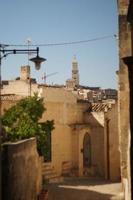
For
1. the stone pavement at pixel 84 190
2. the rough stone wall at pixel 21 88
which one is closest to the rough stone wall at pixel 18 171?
the stone pavement at pixel 84 190

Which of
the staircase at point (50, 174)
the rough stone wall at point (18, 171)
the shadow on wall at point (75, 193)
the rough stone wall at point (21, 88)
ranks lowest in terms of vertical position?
the shadow on wall at point (75, 193)

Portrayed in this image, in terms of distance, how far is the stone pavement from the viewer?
73.4 ft

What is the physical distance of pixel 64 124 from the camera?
101ft

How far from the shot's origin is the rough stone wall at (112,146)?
29.8 meters

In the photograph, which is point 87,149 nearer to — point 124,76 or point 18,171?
point 124,76

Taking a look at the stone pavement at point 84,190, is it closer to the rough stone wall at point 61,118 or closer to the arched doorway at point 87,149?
the rough stone wall at point 61,118

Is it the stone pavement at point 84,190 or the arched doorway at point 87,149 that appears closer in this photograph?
the stone pavement at point 84,190

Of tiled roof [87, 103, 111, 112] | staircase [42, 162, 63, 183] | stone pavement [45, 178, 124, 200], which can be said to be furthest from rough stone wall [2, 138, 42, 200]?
tiled roof [87, 103, 111, 112]

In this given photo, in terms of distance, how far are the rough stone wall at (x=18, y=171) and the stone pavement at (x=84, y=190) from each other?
4.74 metres

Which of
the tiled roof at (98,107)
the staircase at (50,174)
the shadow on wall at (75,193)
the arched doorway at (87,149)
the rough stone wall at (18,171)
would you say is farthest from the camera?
the tiled roof at (98,107)

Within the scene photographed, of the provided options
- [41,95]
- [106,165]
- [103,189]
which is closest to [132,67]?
[103,189]

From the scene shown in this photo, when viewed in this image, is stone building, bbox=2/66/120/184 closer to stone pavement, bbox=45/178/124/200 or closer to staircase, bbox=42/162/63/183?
staircase, bbox=42/162/63/183

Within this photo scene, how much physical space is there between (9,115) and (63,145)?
8397 millimetres

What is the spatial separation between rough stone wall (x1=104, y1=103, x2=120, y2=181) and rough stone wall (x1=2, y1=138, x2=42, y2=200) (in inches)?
484
